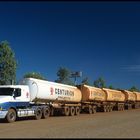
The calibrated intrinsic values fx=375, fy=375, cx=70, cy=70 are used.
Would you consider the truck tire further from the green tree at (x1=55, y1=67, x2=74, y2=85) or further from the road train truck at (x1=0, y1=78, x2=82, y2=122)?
the green tree at (x1=55, y1=67, x2=74, y2=85)

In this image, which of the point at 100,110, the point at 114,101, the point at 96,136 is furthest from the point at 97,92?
the point at 96,136

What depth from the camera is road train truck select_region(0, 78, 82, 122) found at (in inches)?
1001

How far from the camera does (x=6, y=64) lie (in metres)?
49.1

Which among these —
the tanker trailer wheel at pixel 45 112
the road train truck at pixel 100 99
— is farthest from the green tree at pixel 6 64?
the tanker trailer wheel at pixel 45 112

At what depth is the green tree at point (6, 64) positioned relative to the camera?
48.9 meters

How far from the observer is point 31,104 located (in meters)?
28.4

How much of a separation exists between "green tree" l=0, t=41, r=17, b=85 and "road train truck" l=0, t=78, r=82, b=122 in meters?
14.9

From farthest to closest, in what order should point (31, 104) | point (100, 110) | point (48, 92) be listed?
1. point (100, 110)
2. point (48, 92)
3. point (31, 104)

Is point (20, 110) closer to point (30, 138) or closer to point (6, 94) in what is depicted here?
point (6, 94)

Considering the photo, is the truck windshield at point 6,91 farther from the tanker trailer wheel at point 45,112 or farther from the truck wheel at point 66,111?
the truck wheel at point 66,111

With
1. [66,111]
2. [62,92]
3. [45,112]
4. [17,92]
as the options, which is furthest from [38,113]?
[66,111]

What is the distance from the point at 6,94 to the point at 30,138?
10763mm

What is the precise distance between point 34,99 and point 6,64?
2169 centimetres

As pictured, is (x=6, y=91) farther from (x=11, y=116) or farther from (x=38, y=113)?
(x=38, y=113)
